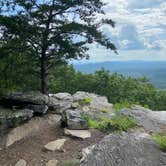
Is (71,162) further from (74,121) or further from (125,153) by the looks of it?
(74,121)

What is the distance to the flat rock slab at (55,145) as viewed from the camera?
1055cm

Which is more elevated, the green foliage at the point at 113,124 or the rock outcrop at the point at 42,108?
the rock outcrop at the point at 42,108

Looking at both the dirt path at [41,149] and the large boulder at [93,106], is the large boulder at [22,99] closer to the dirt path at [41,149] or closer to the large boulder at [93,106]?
the large boulder at [93,106]

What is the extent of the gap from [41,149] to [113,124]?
91.9 inches

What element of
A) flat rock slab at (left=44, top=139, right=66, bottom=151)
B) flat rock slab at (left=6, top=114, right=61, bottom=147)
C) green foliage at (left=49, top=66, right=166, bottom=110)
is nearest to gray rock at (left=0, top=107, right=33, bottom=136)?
flat rock slab at (left=6, top=114, right=61, bottom=147)

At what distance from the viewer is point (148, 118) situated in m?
13.1

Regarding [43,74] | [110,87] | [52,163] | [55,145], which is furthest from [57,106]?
[110,87]

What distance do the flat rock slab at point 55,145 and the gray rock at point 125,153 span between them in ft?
4.98

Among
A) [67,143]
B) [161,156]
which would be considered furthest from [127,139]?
[67,143]

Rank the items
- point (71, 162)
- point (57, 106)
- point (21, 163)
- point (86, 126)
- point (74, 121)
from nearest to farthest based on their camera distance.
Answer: point (71, 162) → point (21, 163) → point (74, 121) → point (86, 126) → point (57, 106)

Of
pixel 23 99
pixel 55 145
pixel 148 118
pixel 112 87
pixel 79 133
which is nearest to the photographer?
pixel 55 145

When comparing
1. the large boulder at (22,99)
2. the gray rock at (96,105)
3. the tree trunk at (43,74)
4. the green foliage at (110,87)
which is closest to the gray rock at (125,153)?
the large boulder at (22,99)

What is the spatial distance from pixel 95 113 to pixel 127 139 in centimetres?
383

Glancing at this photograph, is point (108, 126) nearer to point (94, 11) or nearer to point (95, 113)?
point (95, 113)
